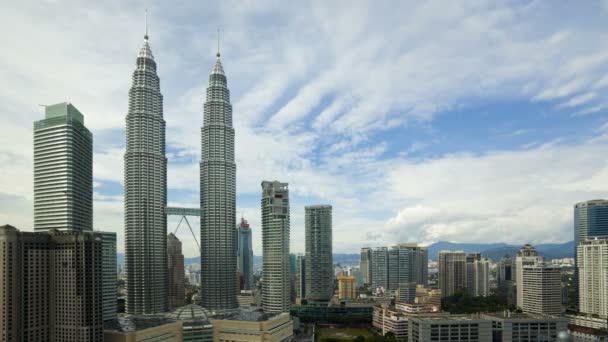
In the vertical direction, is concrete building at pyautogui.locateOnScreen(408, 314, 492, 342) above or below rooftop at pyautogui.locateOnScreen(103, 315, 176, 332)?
below

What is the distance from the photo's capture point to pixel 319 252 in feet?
278

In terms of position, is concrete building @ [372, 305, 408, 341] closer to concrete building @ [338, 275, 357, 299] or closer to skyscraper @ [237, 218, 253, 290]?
concrete building @ [338, 275, 357, 299]

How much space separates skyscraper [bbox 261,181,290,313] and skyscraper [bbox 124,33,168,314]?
1606 centimetres

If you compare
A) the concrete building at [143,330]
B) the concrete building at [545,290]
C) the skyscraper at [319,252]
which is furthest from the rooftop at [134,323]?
the concrete building at [545,290]

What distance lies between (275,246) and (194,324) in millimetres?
22237

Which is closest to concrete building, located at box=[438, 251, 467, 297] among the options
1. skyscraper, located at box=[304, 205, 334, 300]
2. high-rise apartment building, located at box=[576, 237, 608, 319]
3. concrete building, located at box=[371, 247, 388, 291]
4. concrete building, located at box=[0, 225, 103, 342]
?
concrete building, located at box=[371, 247, 388, 291]

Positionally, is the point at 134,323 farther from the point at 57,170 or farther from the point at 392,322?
the point at 392,322

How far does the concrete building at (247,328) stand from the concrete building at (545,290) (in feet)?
149

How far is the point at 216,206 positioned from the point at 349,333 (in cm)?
2917

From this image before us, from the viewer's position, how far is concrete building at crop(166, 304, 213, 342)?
1839 inches

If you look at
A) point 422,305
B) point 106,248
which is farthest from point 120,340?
point 422,305

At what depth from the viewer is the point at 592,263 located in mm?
71125

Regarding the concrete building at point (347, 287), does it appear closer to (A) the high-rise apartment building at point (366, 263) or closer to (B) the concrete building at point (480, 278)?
(B) the concrete building at point (480, 278)

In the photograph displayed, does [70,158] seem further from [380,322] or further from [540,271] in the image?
[540,271]
